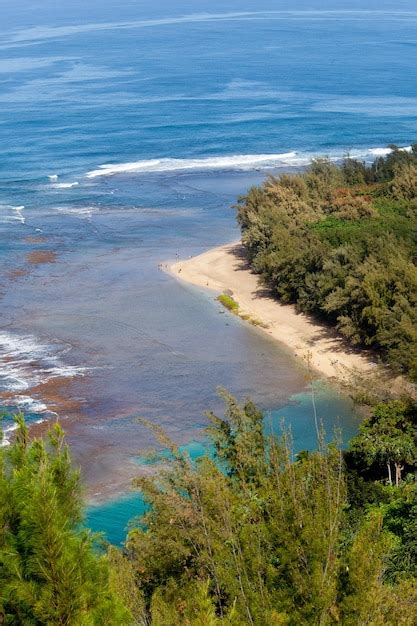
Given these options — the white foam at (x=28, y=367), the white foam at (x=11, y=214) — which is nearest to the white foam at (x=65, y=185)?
the white foam at (x=11, y=214)

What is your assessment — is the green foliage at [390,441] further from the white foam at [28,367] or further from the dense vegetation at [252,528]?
the white foam at [28,367]

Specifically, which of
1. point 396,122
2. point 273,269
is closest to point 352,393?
point 273,269

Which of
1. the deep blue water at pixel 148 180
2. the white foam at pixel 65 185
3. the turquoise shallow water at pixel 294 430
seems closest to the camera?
the turquoise shallow water at pixel 294 430

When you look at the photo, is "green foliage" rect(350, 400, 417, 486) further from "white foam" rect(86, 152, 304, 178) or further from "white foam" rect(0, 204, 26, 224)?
"white foam" rect(86, 152, 304, 178)

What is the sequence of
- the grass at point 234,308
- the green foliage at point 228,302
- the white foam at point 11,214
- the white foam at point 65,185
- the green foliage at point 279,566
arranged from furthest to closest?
the white foam at point 65,185
the white foam at point 11,214
the green foliage at point 228,302
the grass at point 234,308
the green foliage at point 279,566

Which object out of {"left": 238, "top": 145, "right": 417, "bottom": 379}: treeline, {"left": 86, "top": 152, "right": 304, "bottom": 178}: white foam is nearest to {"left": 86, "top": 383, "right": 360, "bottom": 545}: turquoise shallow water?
{"left": 238, "top": 145, "right": 417, "bottom": 379}: treeline

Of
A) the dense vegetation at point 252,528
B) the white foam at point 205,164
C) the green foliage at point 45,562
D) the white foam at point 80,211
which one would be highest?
the green foliage at point 45,562

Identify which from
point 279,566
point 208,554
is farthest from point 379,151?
point 279,566

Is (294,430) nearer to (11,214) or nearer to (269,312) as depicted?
(269,312)

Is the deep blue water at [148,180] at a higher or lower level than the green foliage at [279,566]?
lower

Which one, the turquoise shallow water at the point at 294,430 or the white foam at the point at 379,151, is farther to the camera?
the white foam at the point at 379,151
